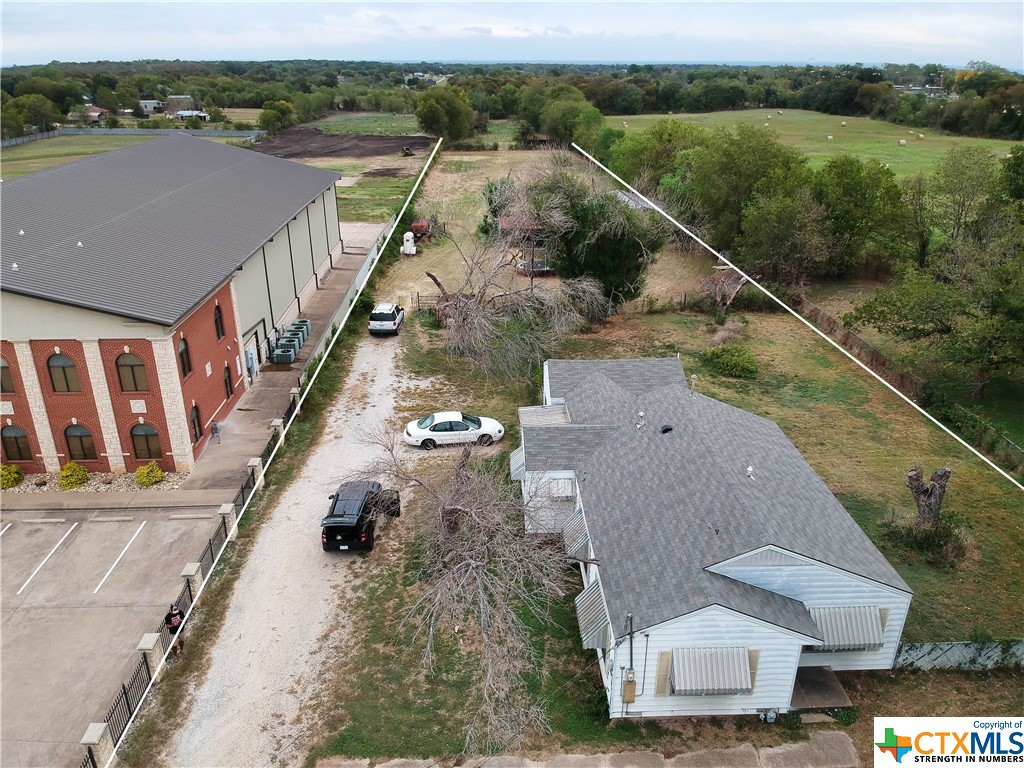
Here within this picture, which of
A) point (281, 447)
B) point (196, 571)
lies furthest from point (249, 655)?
point (281, 447)

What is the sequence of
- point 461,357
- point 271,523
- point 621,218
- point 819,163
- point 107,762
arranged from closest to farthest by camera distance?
1. point 107,762
2. point 271,523
3. point 461,357
4. point 621,218
5. point 819,163

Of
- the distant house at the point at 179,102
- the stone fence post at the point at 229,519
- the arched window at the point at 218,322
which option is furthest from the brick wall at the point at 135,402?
the distant house at the point at 179,102

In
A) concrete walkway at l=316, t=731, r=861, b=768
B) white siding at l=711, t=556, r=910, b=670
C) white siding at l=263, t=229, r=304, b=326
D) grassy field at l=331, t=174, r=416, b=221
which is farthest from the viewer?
grassy field at l=331, t=174, r=416, b=221

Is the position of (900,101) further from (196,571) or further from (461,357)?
(196,571)

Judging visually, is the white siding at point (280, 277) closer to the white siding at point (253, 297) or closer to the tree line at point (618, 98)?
the white siding at point (253, 297)

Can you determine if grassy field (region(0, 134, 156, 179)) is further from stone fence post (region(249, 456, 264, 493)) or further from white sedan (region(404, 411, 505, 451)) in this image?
white sedan (region(404, 411, 505, 451))

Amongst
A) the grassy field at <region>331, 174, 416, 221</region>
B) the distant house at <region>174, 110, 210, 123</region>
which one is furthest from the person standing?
the distant house at <region>174, 110, 210, 123</region>
